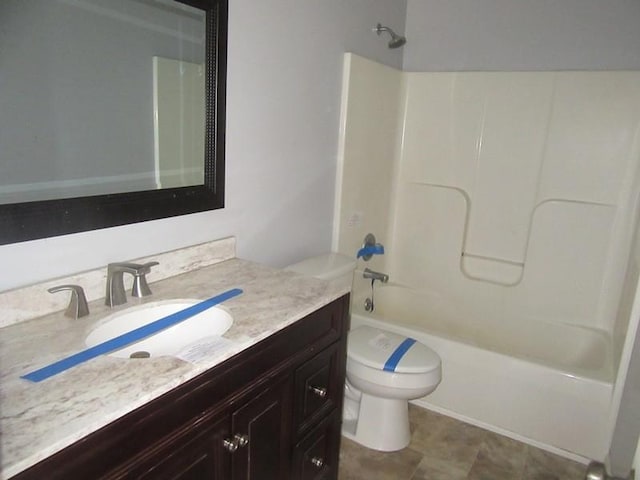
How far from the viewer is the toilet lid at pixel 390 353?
1.86 metres

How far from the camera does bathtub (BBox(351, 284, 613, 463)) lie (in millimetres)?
1975

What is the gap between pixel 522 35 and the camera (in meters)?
2.53

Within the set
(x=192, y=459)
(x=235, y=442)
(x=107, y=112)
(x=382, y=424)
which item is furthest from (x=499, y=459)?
(x=107, y=112)

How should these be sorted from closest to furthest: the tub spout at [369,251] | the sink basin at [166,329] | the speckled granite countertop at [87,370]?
the speckled granite countertop at [87,370] → the sink basin at [166,329] → the tub spout at [369,251]

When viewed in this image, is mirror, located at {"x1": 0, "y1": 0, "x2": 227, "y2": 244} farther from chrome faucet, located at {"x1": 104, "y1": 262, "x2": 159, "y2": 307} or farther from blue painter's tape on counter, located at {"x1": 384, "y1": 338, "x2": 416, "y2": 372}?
blue painter's tape on counter, located at {"x1": 384, "y1": 338, "x2": 416, "y2": 372}

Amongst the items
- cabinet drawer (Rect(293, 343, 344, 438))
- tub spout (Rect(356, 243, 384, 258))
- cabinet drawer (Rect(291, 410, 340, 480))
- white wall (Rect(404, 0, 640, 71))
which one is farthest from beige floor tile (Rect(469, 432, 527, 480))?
white wall (Rect(404, 0, 640, 71))

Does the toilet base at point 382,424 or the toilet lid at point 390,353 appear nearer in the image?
the toilet lid at point 390,353

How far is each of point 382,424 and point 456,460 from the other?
13.6 inches

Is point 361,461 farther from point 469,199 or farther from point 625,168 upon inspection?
point 625,168

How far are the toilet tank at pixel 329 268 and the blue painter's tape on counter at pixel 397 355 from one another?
1.12 feet

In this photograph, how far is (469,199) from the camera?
2.79m

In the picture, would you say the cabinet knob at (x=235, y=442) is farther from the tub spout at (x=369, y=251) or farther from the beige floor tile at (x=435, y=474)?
the tub spout at (x=369, y=251)

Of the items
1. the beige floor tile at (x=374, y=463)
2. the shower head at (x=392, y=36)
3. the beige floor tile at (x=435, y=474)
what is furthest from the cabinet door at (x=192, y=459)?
the shower head at (x=392, y=36)

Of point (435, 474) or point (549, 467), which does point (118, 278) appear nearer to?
point (435, 474)
